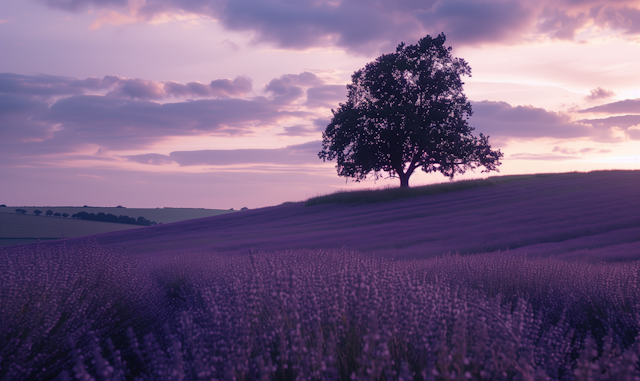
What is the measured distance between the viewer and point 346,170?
17578 millimetres

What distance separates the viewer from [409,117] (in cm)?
1631

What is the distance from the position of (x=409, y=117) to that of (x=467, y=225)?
7871mm

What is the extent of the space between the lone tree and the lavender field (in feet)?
29.9

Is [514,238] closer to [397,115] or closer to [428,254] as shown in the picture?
[428,254]

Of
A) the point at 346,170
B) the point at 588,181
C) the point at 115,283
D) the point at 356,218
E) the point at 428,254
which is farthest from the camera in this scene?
the point at 346,170

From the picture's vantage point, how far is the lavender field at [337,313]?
1.92 meters

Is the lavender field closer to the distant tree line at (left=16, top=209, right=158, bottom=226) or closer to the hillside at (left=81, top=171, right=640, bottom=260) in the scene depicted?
the hillside at (left=81, top=171, right=640, bottom=260)

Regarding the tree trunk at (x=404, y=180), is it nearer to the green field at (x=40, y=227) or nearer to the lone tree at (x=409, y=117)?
the lone tree at (x=409, y=117)

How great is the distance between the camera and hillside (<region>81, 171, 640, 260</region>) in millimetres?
7137

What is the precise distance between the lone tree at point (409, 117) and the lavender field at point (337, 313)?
9126 mm

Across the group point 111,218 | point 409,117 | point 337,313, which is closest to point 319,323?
point 337,313

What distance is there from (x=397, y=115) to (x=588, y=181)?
736cm

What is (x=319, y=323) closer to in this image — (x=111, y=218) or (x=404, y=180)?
(x=404, y=180)

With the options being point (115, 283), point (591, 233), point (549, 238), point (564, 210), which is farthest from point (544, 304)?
point (564, 210)
